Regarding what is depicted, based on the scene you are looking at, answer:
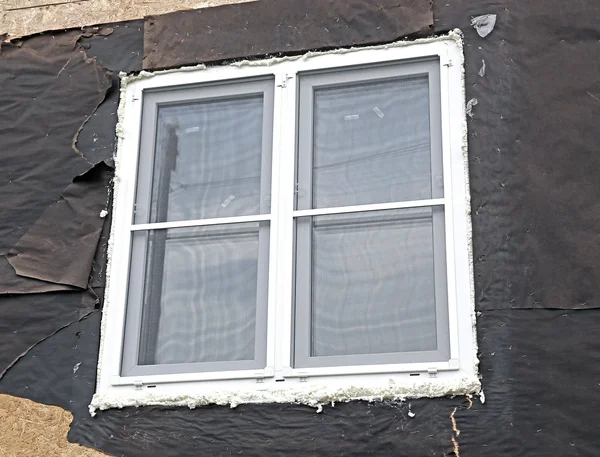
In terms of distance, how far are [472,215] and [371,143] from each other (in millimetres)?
548

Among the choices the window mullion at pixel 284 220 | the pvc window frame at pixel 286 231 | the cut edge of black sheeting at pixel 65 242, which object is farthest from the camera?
the cut edge of black sheeting at pixel 65 242

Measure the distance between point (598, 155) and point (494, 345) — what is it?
83 cm

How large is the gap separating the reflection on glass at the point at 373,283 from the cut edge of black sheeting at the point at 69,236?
898 millimetres

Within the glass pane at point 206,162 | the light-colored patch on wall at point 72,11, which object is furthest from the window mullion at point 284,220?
the light-colored patch on wall at point 72,11

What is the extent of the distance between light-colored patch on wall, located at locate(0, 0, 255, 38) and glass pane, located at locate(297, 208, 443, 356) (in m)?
1.24

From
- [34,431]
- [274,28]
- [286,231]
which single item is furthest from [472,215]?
[34,431]

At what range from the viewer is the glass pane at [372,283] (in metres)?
3.60

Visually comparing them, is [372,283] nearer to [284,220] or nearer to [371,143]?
[284,220]

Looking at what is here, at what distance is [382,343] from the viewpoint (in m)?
3.59

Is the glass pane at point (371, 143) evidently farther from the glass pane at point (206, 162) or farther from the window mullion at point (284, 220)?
the glass pane at point (206, 162)

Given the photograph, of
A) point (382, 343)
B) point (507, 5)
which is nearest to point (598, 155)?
point (507, 5)

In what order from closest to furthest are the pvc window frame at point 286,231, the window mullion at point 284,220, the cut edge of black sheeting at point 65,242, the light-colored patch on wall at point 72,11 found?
the pvc window frame at point 286,231 → the window mullion at point 284,220 → the cut edge of black sheeting at point 65,242 → the light-colored patch on wall at point 72,11

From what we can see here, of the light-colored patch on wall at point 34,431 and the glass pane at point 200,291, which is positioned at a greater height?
the glass pane at point 200,291

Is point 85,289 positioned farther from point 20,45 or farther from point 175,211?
point 20,45
